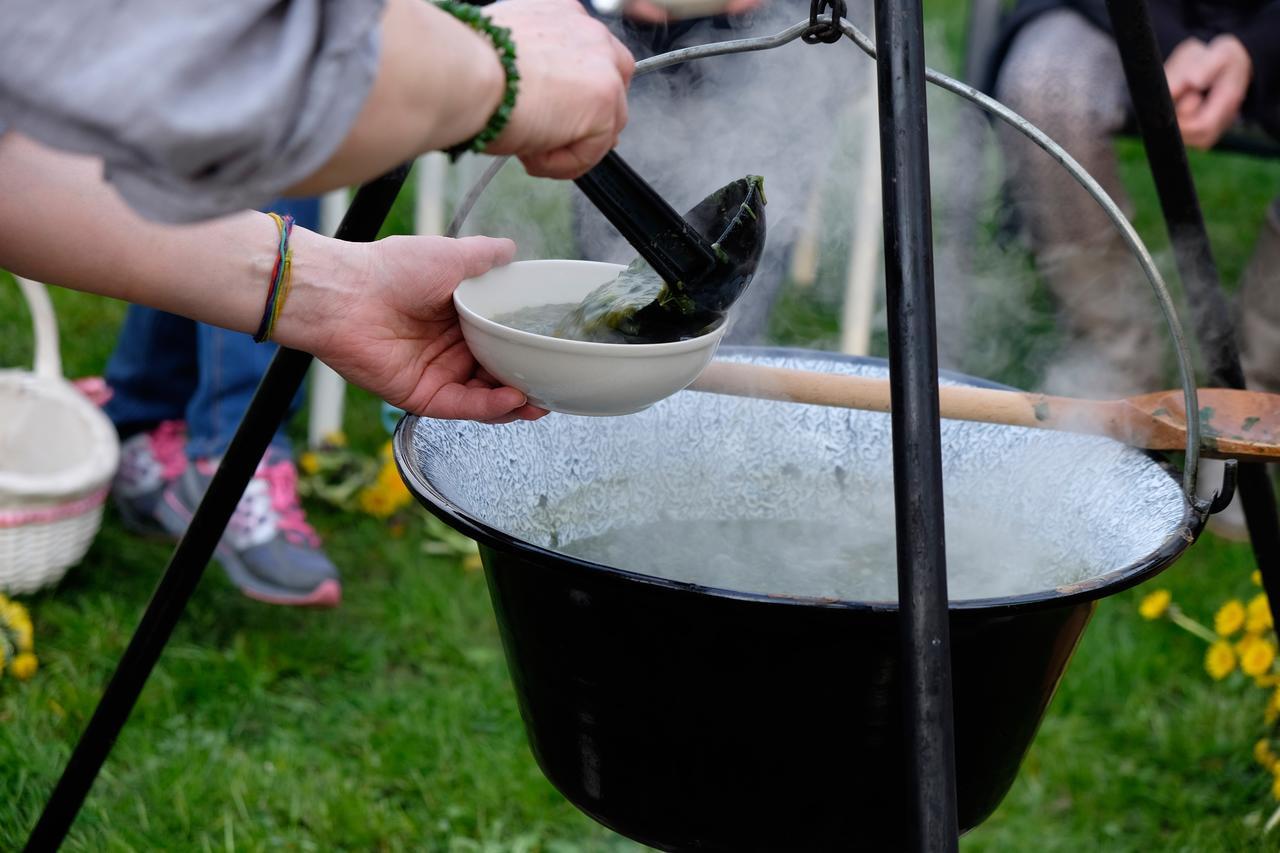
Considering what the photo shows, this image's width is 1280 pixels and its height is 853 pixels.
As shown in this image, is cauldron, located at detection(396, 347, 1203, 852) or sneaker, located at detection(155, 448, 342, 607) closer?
cauldron, located at detection(396, 347, 1203, 852)

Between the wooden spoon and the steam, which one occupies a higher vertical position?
the wooden spoon

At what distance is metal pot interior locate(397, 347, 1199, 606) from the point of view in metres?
1.39

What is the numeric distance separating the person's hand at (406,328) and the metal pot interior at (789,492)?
5cm

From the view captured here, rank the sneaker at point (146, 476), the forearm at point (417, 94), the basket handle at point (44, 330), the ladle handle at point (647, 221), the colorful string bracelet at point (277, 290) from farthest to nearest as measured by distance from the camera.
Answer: the sneaker at point (146, 476) < the basket handle at point (44, 330) < the colorful string bracelet at point (277, 290) < the ladle handle at point (647, 221) < the forearm at point (417, 94)

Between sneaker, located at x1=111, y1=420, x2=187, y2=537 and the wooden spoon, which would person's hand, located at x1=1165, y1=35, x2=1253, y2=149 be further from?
sneaker, located at x1=111, y1=420, x2=187, y2=537

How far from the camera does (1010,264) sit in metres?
3.52

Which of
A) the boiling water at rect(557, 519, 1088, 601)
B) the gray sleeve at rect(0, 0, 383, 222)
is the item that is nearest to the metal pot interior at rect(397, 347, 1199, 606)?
the boiling water at rect(557, 519, 1088, 601)

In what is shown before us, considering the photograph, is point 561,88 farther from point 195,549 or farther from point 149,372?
point 149,372

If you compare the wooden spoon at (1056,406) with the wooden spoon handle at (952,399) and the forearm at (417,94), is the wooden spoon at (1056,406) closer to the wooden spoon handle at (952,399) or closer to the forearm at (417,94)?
the wooden spoon handle at (952,399)

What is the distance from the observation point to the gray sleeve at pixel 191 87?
697 mm

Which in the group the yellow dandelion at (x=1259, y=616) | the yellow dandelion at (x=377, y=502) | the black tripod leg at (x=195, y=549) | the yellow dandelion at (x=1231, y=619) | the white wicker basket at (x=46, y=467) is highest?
the black tripod leg at (x=195, y=549)

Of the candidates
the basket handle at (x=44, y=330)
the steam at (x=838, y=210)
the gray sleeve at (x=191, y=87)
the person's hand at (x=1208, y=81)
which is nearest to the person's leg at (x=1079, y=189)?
the steam at (x=838, y=210)

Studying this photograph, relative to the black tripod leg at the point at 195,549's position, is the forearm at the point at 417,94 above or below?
above

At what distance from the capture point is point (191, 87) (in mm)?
708
